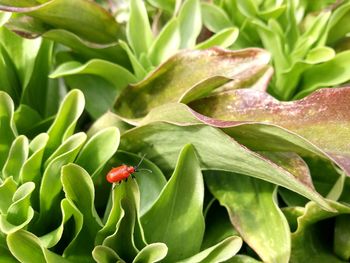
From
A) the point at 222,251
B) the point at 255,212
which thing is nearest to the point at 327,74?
the point at 255,212

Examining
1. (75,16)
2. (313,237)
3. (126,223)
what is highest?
(75,16)

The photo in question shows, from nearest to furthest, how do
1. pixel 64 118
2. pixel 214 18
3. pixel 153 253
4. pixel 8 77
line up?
pixel 153 253, pixel 64 118, pixel 8 77, pixel 214 18

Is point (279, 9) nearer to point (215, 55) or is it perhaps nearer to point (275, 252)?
point (215, 55)

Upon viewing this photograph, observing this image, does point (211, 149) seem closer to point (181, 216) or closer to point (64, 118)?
point (181, 216)

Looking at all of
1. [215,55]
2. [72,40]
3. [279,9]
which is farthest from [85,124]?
[279,9]

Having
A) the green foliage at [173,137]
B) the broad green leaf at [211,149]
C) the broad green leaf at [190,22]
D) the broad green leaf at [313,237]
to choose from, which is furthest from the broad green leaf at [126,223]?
the broad green leaf at [190,22]

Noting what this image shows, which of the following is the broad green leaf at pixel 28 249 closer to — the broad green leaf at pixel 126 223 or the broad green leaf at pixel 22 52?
the broad green leaf at pixel 126 223
